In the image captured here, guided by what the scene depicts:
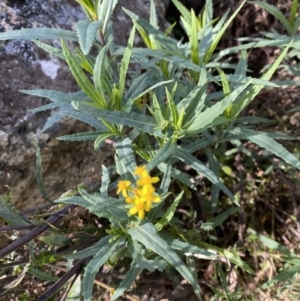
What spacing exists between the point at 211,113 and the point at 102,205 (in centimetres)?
40

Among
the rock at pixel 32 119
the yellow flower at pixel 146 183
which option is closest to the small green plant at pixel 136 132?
the yellow flower at pixel 146 183

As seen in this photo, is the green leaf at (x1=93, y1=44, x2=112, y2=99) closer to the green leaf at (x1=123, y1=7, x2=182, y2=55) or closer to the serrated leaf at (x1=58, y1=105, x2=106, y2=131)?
the serrated leaf at (x1=58, y1=105, x2=106, y2=131)

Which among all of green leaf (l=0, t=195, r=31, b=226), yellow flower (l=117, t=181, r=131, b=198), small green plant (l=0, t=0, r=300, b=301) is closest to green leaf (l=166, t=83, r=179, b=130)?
small green plant (l=0, t=0, r=300, b=301)

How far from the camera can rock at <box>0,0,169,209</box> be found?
5.24 feet

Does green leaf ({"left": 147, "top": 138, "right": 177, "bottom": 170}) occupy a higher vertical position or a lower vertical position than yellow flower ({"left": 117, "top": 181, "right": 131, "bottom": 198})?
higher

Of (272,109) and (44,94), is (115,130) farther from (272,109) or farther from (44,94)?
(272,109)

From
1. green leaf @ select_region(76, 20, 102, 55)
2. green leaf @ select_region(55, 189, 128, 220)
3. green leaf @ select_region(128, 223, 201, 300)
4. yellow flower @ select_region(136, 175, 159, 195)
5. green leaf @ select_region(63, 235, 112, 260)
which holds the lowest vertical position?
green leaf @ select_region(63, 235, 112, 260)

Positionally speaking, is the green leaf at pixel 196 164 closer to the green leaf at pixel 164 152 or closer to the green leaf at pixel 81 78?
the green leaf at pixel 164 152

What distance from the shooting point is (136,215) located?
50.1 inches

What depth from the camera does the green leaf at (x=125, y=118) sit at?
1.20 metres

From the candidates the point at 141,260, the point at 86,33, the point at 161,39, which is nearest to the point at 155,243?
the point at 141,260

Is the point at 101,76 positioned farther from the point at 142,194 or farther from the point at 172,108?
the point at 142,194

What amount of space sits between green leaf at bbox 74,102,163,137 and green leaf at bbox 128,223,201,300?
0.91 feet

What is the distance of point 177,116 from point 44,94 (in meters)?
0.40
